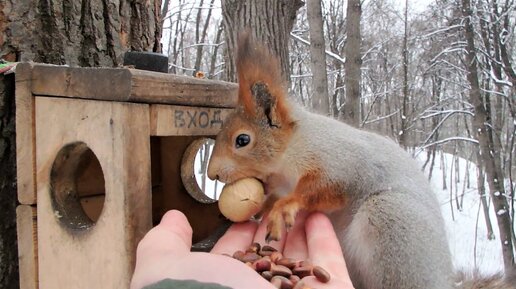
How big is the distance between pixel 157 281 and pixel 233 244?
0.38 m

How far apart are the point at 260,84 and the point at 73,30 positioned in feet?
1.71

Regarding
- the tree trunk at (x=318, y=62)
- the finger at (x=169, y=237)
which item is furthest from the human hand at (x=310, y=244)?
the tree trunk at (x=318, y=62)

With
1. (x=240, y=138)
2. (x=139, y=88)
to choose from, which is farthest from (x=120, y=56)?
(x=139, y=88)

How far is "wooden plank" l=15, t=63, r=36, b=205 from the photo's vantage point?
43.6 inches

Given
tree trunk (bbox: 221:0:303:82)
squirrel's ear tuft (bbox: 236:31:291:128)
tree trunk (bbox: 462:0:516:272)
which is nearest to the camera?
squirrel's ear tuft (bbox: 236:31:291:128)

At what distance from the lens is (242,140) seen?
4.28 ft

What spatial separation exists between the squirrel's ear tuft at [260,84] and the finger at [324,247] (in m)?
0.29

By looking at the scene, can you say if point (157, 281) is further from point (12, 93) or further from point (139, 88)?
point (12, 93)

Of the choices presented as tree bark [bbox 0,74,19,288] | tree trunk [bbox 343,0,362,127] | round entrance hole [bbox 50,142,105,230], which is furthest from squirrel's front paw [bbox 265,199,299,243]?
tree trunk [bbox 343,0,362,127]

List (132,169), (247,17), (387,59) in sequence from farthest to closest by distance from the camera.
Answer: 1. (387,59)
2. (247,17)
3. (132,169)

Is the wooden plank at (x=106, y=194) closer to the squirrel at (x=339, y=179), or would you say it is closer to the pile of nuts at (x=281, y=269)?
the pile of nuts at (x=281, y=269)

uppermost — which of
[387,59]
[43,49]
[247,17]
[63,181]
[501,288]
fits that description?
[387,59]

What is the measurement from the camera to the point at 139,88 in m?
0.96

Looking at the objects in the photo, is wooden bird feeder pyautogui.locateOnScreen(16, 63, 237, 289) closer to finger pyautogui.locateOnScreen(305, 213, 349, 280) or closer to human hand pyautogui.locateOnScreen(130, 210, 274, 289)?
human hand pyautogui.locateOnScreen(130, 210, 274, 289)
